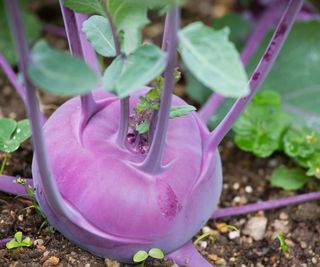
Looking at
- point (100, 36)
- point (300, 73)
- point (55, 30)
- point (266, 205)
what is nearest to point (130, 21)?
point (100, 36)

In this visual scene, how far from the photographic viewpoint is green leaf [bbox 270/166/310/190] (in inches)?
48.2

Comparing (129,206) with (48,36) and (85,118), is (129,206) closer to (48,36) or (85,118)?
(85,118)

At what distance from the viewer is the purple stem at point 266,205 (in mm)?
1107

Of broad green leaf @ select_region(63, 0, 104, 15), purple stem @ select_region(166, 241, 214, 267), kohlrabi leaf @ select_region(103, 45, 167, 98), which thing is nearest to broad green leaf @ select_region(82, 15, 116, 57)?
broad green leaf @ select_region(63, 0, 104, 15)

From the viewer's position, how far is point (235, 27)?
5.10 feet

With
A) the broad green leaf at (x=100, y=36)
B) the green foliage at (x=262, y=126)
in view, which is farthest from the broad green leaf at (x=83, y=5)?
the green foliage at (x=262, y=126)

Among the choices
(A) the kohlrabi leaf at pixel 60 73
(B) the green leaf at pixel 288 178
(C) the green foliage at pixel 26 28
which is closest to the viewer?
(A) the kohlrabi leaf at pixel 60 73

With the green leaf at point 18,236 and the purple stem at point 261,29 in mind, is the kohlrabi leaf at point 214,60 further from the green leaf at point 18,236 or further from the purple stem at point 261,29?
the purple stem at point 261,29

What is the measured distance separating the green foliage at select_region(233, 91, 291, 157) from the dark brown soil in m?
0.08

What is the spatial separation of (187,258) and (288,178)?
37 centimetres

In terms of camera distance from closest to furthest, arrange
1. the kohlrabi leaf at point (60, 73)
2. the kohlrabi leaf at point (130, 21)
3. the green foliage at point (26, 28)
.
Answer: the kohlrabi leaf at point (60, 73) → the kohlrabi leaf at point (130, 21) → the green foliage at point (26, 28)

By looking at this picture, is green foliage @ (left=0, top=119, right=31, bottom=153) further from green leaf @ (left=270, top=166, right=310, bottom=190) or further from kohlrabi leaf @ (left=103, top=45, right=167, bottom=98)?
green leaf @ (left=270, top=166, right=310, bottom=190)

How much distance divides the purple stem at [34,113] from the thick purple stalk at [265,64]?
251 mm

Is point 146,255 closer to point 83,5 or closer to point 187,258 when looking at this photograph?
point 187,258
